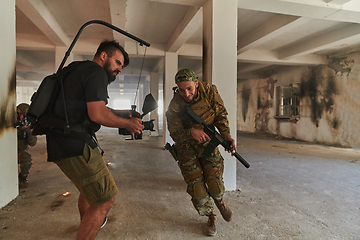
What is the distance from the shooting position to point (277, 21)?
4.19 m

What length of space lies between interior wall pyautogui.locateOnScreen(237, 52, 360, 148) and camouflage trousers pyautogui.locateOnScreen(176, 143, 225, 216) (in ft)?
20.4

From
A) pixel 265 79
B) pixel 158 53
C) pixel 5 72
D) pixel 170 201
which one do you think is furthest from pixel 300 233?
pixel 265 79

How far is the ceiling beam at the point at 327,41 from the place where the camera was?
459 centimetres

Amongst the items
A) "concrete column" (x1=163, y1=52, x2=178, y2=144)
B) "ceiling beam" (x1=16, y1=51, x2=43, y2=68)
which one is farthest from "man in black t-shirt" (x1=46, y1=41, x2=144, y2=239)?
"ceiling beam" (x1=16, y1=51, x2=43, y2=68)

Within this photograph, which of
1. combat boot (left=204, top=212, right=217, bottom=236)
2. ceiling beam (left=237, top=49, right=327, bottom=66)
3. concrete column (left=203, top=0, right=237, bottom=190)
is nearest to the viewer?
combat boot (left=204, top=212, right=217, bottom=236)

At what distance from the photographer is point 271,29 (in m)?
4.36

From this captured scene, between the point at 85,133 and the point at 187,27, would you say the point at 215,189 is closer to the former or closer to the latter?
the point at 85,133

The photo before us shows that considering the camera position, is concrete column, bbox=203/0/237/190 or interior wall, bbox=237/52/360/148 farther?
interior wall, bbox=237/52/360/148

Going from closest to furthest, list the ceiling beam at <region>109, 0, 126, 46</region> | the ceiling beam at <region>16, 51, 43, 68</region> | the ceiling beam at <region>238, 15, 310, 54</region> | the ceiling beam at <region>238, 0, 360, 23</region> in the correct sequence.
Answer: the ceiling beam at <region>238, 0, 360, 23</region> → the ceiling beam at <region>109, 0, 126, 46</region> → the ceiling beam at <region>238, 15, 310, 54</region> → the ceiling beam at <region>16, 51, 43, 68</region>

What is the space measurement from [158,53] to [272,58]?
3.67 meters

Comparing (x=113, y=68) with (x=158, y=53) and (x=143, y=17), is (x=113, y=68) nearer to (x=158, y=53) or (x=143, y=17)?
(x=143, y=17)

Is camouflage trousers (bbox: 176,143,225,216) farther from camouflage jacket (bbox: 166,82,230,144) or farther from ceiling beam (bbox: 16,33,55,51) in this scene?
ceiling beam (bbox: 16,33,55,51)

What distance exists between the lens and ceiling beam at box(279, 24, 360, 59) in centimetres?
459

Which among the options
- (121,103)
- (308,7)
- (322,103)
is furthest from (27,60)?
(121,103)
